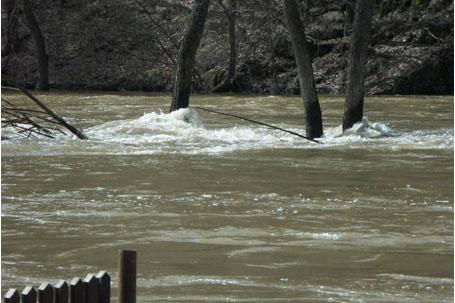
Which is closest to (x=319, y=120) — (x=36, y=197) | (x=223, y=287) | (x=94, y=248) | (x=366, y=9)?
(x=366, y=9)

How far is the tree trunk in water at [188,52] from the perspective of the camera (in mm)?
19641

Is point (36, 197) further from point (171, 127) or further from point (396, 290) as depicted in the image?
point (171, 127)

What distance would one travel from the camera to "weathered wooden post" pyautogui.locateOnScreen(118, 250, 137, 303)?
4871mm

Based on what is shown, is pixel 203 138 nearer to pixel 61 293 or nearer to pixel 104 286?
pixel 104 286

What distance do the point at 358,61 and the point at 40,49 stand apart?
1914 cm

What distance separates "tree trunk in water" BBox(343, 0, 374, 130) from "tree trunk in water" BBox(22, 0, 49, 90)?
18015mm

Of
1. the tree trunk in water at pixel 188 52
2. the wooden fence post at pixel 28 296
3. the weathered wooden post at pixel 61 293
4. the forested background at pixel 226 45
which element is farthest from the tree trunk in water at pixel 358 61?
the wooden fence post at pixel 28 296

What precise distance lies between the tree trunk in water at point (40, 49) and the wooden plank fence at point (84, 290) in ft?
99.4

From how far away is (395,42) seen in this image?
1239 inches

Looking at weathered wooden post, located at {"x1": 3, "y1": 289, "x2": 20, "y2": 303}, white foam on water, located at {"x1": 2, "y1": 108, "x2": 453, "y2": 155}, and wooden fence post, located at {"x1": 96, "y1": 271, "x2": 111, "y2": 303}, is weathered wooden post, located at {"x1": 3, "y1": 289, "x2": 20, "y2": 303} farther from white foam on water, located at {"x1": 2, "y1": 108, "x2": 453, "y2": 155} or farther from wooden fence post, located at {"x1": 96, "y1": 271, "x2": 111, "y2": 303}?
white foam on water, located at {"x1": 2, "y1": 108, "x2": 453, "y2": 155}

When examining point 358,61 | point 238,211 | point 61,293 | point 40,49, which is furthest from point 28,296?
point 40,49

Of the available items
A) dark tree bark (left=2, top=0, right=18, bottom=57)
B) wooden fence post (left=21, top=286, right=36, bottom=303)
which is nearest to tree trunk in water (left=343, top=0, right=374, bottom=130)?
wooden fence post (left=21, top=286, right=36, bottom=303)

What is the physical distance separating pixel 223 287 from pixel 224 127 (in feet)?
42.1

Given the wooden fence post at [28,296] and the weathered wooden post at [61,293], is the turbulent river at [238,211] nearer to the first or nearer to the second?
the weathered wooden post at [61,293]
